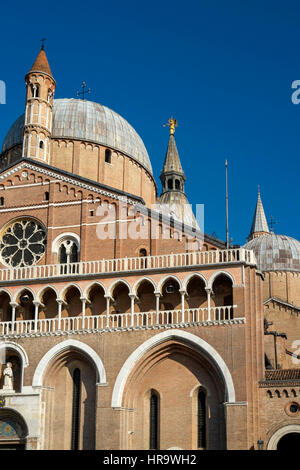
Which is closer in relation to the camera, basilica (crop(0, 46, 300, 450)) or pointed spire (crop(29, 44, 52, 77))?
basilica (crop(0, 46, 300, 450))

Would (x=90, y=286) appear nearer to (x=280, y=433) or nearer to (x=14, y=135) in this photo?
(x=280, y=433)

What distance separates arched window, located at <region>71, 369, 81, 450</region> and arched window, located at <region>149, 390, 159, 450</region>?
3.35 metres

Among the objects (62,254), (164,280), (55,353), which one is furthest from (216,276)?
(62,254)

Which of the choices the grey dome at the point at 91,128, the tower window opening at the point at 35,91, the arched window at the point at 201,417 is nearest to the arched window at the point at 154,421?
the arched window at the point at 201,417

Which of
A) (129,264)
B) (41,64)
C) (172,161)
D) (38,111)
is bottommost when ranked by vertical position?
(129,264)

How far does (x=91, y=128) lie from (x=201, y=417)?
21779 millimetres

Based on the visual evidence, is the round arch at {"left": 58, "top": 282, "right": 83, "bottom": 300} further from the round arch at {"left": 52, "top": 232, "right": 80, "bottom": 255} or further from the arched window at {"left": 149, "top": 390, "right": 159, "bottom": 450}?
the arched window at {"left": 149, "top": 390, "right": 159, "bottom": 450}

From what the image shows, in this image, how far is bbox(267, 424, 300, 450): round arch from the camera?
102 feet

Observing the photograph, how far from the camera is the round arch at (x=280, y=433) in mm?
30969

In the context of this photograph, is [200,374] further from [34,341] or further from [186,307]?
[34,341]

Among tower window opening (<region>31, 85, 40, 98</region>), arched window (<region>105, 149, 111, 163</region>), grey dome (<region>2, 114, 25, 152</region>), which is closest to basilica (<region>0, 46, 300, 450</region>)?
tower window opening (<region>31, 85, 40, 98</region>)

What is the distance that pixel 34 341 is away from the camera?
1396 inches

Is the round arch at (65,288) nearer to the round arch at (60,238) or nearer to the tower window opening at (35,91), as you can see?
the round arch at (60,238)

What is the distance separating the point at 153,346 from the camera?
33.6 m
